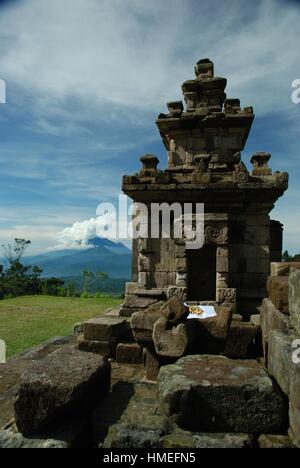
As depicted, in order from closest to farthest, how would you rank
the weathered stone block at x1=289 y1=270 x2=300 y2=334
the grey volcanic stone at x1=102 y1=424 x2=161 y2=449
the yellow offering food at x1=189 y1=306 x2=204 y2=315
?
the grey volcanic stone at x1=102 y1=424 x2=161 y2=449 < the weathered stone block at x1=289 y1=270 x2=300 y2=334 < the yellow offering food at x1=189 y1=306 x2=204 y2=315

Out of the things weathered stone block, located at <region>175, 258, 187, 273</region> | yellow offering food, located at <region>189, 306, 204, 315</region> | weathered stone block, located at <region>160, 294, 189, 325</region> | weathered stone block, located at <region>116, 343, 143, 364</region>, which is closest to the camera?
weathered stone block, located at <region>160, 294, 189, 325</region>

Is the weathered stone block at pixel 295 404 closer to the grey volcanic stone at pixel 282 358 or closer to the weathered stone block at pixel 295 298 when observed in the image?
the grey volcanic stone at pixel 282 358

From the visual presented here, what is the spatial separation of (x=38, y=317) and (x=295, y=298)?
12508 millimetres

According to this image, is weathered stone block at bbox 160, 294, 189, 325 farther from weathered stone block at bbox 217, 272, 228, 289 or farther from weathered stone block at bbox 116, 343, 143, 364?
weathered stone block at bbox 217, 272, 228, 289

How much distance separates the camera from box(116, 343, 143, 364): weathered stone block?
6.18 metres

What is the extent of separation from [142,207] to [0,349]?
183 inches

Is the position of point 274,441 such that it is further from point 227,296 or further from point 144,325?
point 227,296

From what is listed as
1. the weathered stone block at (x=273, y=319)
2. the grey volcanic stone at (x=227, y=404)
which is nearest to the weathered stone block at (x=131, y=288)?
the weathered stone block at (x=273, y=319)

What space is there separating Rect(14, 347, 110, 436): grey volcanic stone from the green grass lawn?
5.68 meters

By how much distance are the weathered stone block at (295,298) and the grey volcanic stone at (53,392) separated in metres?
2.22

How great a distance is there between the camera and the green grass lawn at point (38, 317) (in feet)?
34.0

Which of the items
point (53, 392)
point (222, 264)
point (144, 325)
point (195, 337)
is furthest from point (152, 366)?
point (222, 264)

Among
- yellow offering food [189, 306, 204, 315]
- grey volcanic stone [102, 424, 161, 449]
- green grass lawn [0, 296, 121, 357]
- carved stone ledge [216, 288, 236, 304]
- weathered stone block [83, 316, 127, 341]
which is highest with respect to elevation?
carved stone ledge [216, 288, 236, 304]

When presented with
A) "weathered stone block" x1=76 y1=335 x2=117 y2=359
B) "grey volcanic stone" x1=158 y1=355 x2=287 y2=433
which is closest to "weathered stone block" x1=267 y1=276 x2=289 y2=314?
"grey volcanic stone" x1=158 y1=355 x2=287 y2=433
